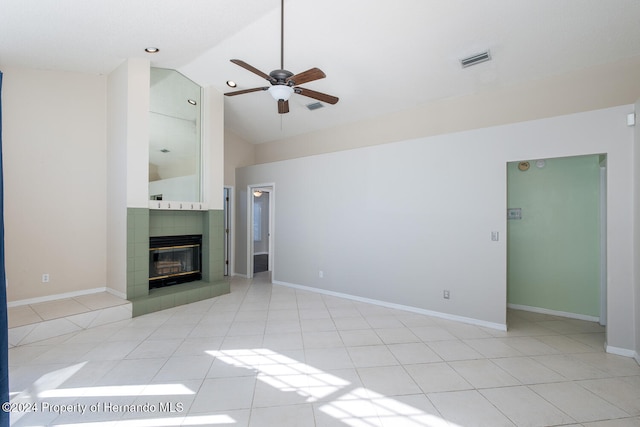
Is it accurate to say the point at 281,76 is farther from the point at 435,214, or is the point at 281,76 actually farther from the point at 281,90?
the point at 435,214

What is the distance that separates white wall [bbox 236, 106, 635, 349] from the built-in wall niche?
5.68 feet

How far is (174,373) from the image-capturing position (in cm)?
262

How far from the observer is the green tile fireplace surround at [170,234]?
418cm

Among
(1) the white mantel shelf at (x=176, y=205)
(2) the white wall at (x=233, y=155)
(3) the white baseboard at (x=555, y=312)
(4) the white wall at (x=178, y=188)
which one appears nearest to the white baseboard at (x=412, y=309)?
(3) the white baseboard at (x=555, y=312)

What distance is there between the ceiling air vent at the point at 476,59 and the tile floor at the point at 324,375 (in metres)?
3.30

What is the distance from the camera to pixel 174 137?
478 cm

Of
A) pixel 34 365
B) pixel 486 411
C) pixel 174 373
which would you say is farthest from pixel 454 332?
pixel 34 365

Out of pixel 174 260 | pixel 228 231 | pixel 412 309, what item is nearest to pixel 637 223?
pixel 412 309

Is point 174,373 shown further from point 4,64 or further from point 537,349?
point 4,64

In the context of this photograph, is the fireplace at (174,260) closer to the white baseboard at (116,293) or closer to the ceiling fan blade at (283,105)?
the white baseboard at (116,293)

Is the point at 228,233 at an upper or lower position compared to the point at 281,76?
lower

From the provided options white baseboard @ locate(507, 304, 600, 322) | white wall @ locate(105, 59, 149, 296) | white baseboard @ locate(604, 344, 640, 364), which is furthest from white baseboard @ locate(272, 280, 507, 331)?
white wall @ locate(105, 59, 149, 296)

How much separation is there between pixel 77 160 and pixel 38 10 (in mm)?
1990

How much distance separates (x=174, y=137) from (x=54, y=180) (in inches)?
66.9
